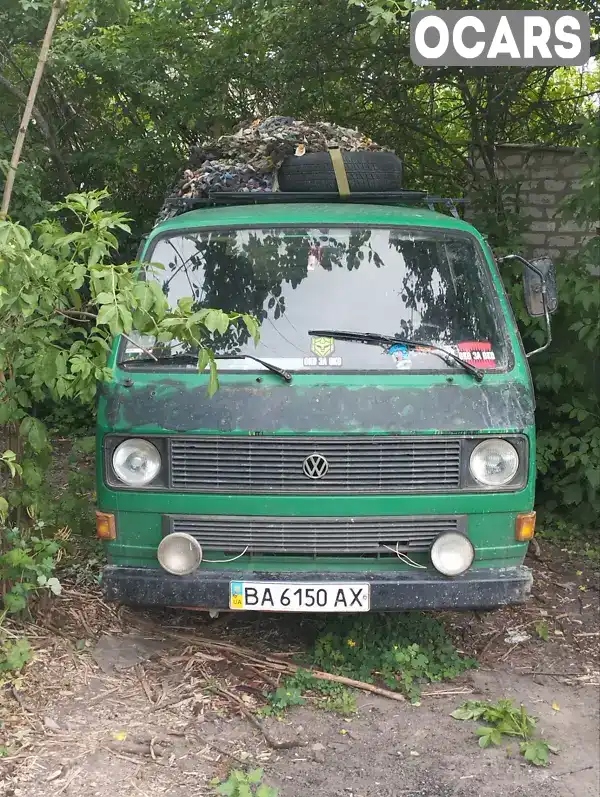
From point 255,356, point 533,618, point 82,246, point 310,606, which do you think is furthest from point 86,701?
point 533,618

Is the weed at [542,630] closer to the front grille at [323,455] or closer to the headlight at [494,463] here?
the headlight at [494,463]

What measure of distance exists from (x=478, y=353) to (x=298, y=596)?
1.35 m

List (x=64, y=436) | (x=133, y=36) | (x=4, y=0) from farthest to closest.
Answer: (x=64, y=436)
(x=133, y=36)
(x=4, y=0)

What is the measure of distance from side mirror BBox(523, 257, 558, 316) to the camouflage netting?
69.4 inches

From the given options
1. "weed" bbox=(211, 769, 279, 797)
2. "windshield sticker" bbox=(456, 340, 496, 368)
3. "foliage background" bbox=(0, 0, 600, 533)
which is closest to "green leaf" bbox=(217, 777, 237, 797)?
"weed" bbox=(211, 769, 279, 797)

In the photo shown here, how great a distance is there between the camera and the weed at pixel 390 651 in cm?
371

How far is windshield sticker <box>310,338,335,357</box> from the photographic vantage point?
3.49 m

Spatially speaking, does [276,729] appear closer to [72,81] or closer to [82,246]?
[82,246]

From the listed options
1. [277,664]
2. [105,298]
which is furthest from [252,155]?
[277,664]

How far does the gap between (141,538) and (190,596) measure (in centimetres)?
33

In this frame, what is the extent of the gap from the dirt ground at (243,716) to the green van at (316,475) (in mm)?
498

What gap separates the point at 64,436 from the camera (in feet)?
26.7

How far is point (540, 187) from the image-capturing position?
25.0 feet

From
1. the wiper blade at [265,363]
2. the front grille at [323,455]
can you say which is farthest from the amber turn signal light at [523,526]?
the wiper blade at [265,363]
